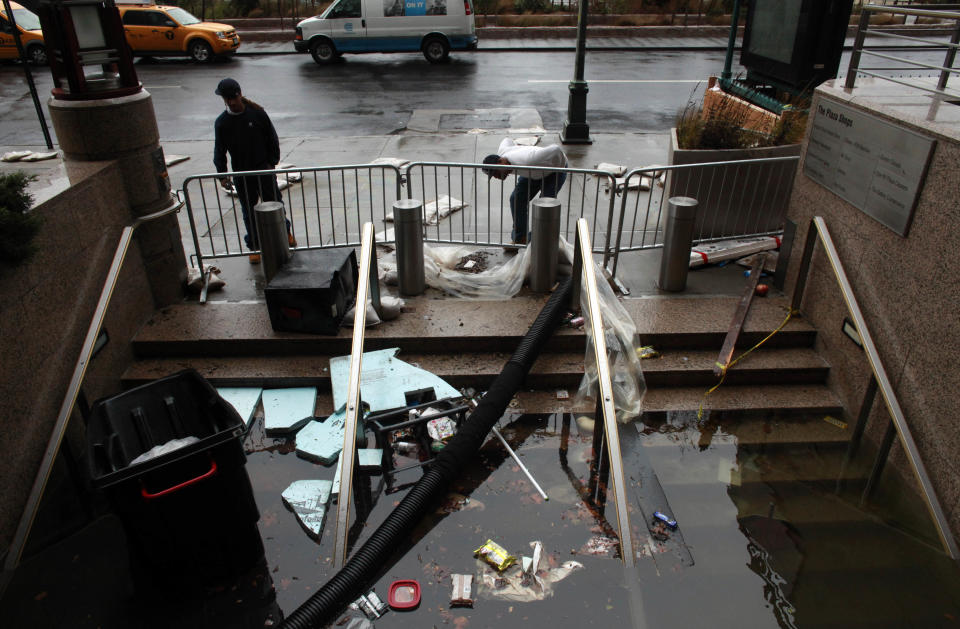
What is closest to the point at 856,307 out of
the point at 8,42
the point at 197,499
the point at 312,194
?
the point at 197,499

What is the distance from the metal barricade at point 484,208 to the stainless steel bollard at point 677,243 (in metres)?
0.62

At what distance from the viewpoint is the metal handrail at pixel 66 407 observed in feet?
12.9

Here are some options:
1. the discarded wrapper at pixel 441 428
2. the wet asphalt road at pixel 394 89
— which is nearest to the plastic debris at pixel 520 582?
the discarded wrapper at pixel 441 428

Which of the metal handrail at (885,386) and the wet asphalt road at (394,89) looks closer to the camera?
the metal handrail at (885,386)

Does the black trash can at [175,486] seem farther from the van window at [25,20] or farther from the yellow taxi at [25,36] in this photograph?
the van window at [25,20]

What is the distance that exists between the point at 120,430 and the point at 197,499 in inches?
31.1

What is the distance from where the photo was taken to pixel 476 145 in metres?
11.5

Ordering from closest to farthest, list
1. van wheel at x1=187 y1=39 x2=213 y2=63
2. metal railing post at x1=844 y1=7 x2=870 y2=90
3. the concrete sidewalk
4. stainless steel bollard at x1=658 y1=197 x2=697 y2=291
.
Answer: metal railing post at x1=844 y1=7 x2=870 y2=90, stainless steel bollard at x1=658 y1=197 x2=697 y2=291, the concrete sidewalk, van wheel at x1=187 y1=39 x2=213 y2=63

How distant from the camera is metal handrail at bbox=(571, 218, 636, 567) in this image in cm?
353

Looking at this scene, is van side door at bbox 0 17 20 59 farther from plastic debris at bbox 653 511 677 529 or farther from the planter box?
plastic debris at bbox 653 511 677 529

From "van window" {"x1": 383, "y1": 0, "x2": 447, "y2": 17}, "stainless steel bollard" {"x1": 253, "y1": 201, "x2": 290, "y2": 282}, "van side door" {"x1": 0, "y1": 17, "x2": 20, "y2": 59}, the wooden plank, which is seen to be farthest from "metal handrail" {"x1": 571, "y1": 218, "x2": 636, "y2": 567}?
"van side door" {"x1": 0, "y1": 17, "x2": 20, "y2": 59}

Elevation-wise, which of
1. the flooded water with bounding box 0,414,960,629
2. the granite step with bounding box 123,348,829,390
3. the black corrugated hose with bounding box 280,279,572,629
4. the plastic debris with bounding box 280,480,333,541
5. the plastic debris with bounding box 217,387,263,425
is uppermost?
the black corrugated hose with bounding box 280,279,572,629

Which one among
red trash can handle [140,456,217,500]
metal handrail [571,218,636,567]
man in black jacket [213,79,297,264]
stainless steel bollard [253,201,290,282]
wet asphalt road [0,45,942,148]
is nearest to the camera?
red trash can handle [140,456,217,500]

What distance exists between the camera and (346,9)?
19.5m
